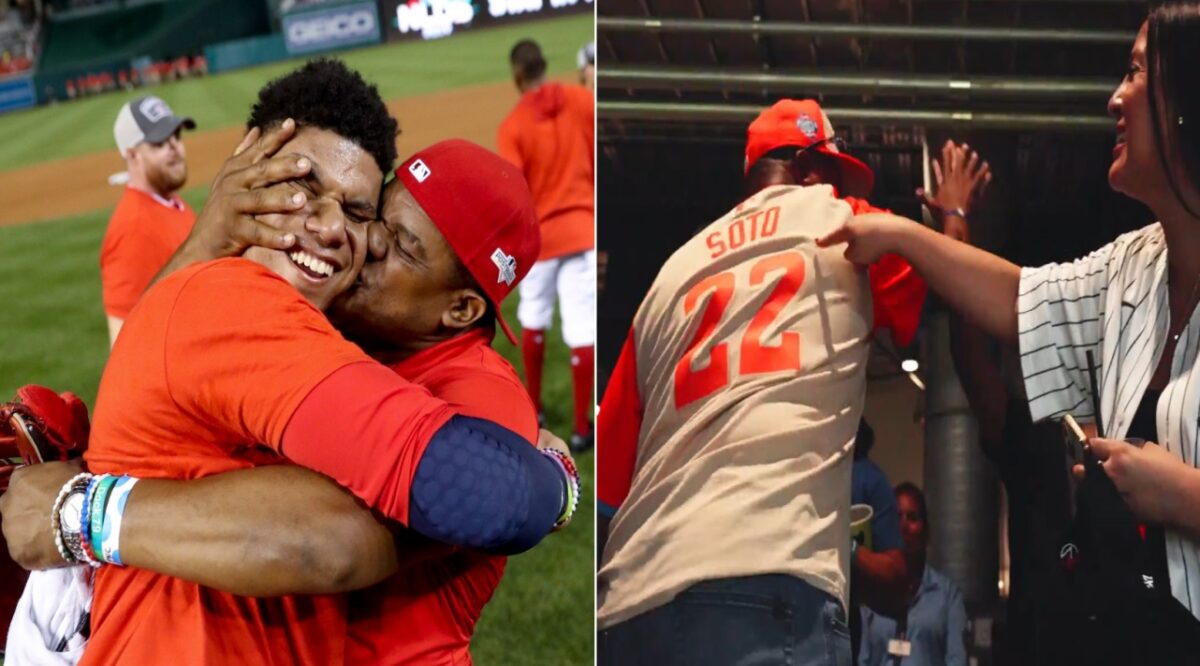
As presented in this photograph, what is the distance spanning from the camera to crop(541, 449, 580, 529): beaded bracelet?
1.77 metres

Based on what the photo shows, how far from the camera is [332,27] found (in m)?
9.30

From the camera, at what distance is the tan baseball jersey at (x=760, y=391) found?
124 inches

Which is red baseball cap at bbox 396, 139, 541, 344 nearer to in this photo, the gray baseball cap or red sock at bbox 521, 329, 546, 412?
the gray baseball cap

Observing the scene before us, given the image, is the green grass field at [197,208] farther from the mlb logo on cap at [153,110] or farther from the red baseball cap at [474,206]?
the red baseball cap at [474,206]

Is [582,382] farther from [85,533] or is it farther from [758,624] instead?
[85,533]

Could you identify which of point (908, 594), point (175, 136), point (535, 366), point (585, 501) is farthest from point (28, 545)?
point (535, 366)

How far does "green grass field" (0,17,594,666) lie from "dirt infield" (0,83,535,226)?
0.35 feet

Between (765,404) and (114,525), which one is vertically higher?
(114,525)

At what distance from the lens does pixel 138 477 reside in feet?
5.35

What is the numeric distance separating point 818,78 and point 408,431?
199 centimetres

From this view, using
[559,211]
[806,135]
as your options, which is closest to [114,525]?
[806,135]

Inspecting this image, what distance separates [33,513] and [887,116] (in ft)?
7.37

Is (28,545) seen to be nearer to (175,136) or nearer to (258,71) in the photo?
(175,136)

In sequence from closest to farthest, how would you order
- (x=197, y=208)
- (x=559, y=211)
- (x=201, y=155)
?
(x=559, y=211) → (x=197, y=208) → (x=201, y=155)
